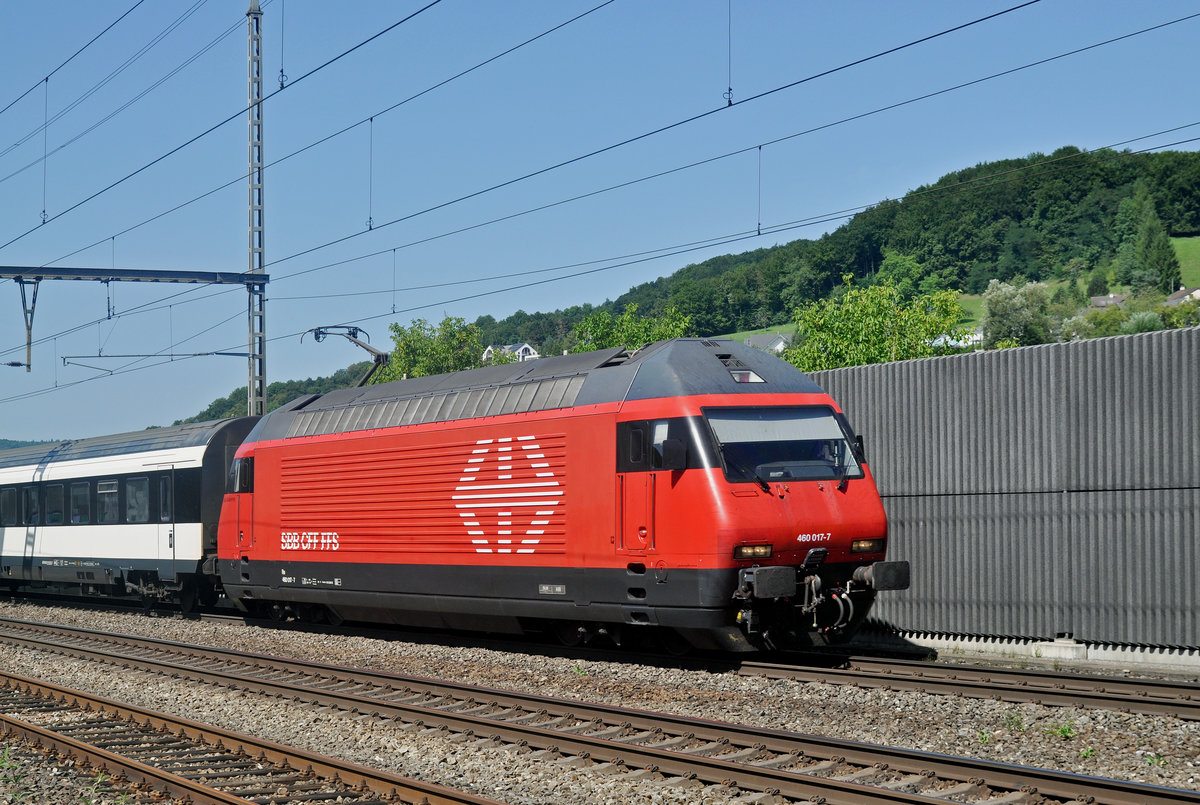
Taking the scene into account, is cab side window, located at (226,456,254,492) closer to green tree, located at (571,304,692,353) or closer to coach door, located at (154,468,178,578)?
coach door, located at (154,468,178,578)

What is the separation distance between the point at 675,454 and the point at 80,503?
1895 centimetres

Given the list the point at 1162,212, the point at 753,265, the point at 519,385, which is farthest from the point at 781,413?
the point at 1162,212

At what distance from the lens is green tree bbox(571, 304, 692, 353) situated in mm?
82688

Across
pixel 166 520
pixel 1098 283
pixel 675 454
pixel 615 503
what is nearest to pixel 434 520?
pixel 615 503

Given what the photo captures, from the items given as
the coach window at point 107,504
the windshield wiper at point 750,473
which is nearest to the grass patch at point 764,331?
the coach window at point 107,504

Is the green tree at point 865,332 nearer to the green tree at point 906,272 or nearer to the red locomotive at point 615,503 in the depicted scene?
the red locomotive at point 615,503

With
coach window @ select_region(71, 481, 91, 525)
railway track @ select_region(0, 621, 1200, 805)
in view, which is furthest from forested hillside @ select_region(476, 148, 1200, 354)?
railway track @ select_region(0, 621, 1200, 805)

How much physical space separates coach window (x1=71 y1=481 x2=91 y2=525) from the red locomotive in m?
10.5

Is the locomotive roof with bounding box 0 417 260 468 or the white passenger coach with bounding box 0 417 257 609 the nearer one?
the white passenger coach with bounding box 0 417 257 609

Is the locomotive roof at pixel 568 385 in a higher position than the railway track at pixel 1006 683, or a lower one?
higher

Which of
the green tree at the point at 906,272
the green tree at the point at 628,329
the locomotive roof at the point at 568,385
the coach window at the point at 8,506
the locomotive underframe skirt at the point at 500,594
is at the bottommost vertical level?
the locomotive underframe skirt at the point at 500,594

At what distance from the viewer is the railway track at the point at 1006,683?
10336 mm

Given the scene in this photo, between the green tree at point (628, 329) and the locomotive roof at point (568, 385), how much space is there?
58794 millimetres

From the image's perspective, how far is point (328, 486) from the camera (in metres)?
19.1
